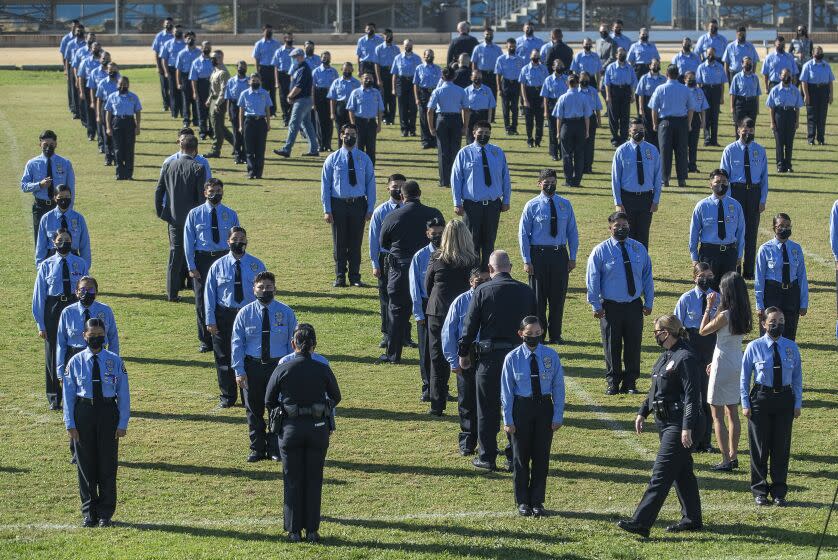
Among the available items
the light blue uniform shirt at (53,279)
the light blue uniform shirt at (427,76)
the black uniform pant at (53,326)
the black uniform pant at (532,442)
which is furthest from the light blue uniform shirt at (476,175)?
the light blue uniform shirt at (427,76)

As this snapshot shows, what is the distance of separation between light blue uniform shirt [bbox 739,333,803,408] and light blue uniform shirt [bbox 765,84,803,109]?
52.7 ft

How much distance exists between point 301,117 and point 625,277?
14.7 metres

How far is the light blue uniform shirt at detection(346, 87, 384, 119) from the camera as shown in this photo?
2778 centimetres

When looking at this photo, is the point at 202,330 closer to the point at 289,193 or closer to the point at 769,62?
the point at 289,193

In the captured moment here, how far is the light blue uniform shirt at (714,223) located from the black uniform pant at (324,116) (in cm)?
1268

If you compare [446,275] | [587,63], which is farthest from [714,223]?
[587,63]

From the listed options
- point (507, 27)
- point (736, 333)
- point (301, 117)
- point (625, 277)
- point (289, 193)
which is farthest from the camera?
point (507, 27)

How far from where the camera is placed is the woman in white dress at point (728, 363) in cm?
1410

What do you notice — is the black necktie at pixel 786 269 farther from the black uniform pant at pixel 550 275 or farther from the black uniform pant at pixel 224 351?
the black uniform pant at pixel 224 351

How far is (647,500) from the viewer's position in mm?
Answer: 12406

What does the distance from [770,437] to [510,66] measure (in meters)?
20.0

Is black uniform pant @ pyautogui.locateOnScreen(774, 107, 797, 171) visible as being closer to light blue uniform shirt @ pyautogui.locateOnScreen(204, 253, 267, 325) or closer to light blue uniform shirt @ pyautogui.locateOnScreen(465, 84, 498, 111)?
light blue uniform shirt @ pyautogui.locateOnScreen(465, 84, 498, 111)

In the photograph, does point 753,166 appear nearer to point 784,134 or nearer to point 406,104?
point 784,134

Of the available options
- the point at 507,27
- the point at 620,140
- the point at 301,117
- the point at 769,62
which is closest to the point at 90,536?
the point at 301,117
